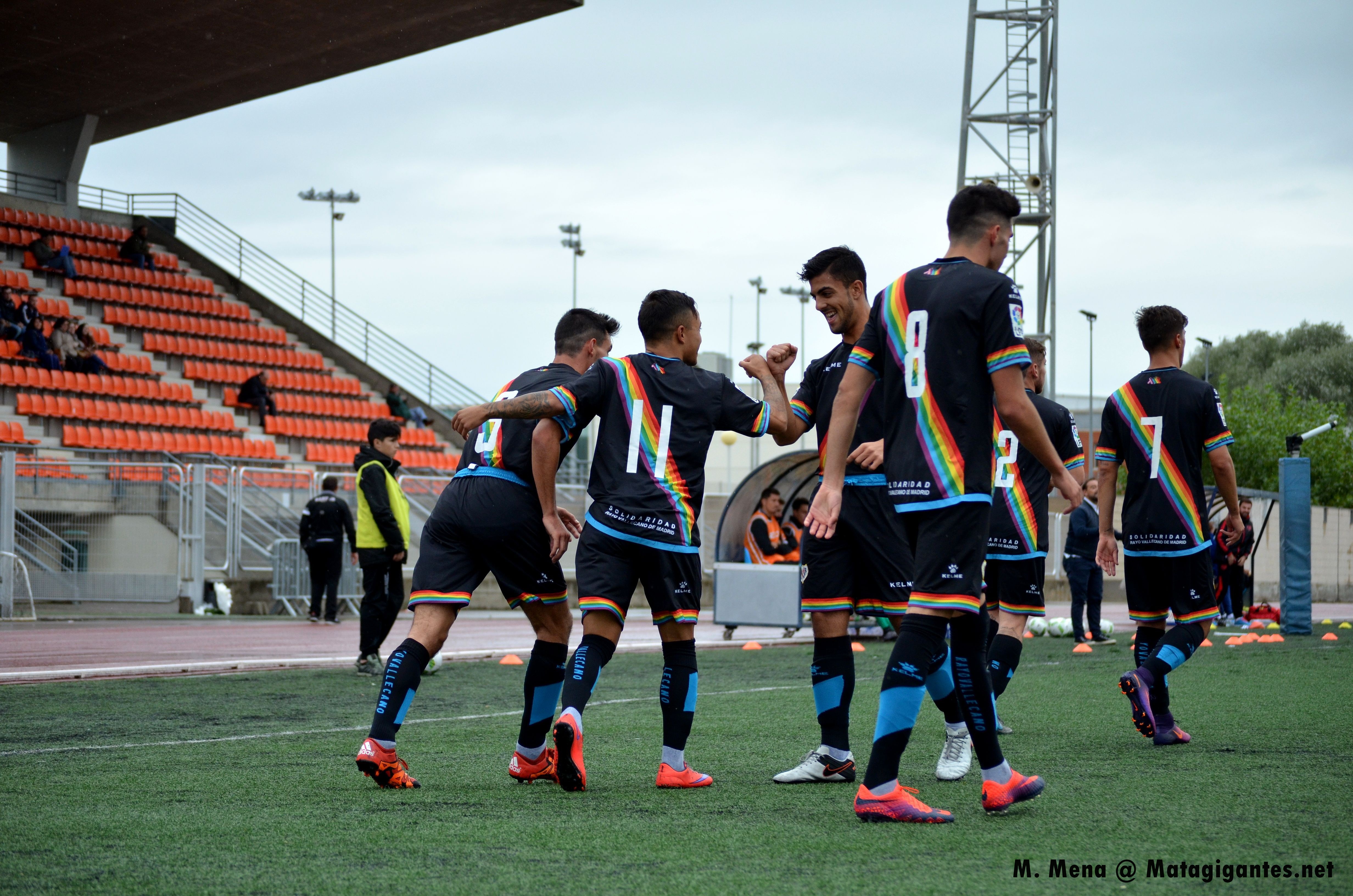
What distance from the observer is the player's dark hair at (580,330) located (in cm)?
544

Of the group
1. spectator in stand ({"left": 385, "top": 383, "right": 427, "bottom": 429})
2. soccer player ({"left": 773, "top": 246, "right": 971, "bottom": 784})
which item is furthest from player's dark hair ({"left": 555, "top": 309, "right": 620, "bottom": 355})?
spectator in stand ({"left": 385, "top": 383, "right": 427, "bottom": 429})

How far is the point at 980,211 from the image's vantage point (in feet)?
14.3

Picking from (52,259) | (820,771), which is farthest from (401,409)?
(820,771)

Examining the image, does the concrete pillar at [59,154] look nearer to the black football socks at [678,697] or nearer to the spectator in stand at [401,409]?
the spectator in stand at [401,409]

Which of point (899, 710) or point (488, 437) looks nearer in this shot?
point (899, 710)

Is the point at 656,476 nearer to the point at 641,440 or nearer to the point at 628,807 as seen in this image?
the point at 641,440

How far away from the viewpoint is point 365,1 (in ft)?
72.7

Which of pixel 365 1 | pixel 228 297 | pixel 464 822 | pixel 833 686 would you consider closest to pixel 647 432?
pixel 833 686

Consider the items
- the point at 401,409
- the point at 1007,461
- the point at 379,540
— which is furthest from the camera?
the point at 401,409

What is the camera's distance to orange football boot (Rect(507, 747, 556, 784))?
5047 mm

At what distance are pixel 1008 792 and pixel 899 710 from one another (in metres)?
0.46

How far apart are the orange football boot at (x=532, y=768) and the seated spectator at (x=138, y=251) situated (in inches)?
1054

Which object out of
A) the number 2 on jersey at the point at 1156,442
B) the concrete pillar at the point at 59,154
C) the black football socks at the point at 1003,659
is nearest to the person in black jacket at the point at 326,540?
the black football socks at the point at 1003,659

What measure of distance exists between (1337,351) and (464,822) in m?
68.8
